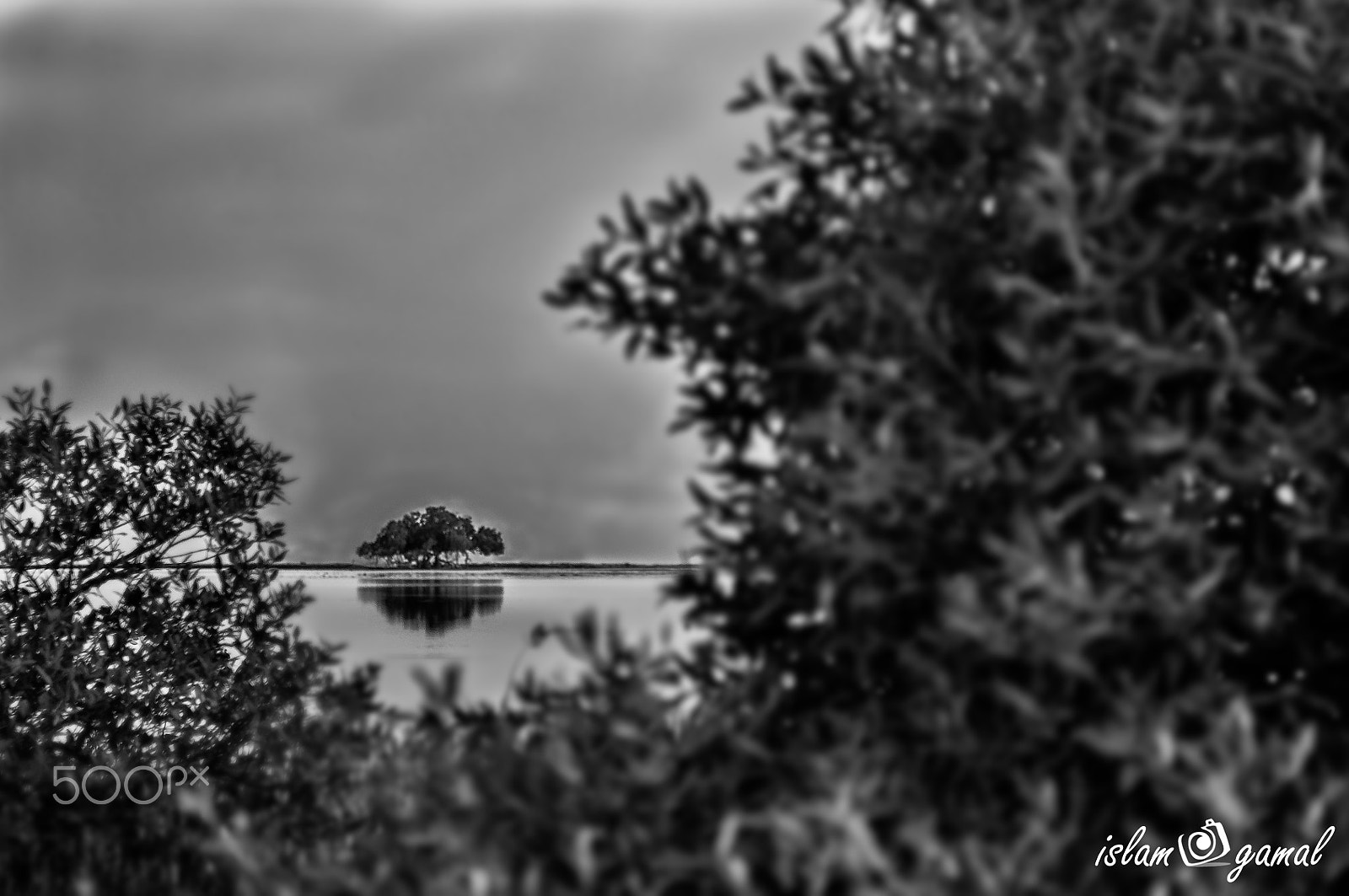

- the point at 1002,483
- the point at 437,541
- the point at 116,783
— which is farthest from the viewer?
the point at 437,541

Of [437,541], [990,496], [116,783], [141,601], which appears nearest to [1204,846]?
[990,496]

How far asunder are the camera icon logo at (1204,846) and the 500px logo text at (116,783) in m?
6.93

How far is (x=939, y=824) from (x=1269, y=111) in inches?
119

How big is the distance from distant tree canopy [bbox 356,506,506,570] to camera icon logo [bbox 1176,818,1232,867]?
11098 centimetres

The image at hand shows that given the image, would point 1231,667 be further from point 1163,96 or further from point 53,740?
point 53,740

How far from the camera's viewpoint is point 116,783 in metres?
11.1

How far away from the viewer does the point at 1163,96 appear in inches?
224

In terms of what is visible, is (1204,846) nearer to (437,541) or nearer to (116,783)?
(116,783)

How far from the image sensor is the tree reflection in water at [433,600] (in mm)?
91312

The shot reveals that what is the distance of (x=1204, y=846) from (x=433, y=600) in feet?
386

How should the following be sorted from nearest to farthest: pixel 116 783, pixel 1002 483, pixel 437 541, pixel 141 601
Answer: pixel 1002 483 → pixel 116 783 → pixel 141 601 → pixel 437 541

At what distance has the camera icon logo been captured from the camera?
5680 millimetres

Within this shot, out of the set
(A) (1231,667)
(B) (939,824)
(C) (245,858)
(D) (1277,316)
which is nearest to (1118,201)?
(D) (1277,316)

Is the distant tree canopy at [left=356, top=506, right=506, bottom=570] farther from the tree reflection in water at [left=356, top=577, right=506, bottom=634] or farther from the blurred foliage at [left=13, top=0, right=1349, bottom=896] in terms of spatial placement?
the blurred foliage at [left=13, top=0, right=1349, bottom=896]
